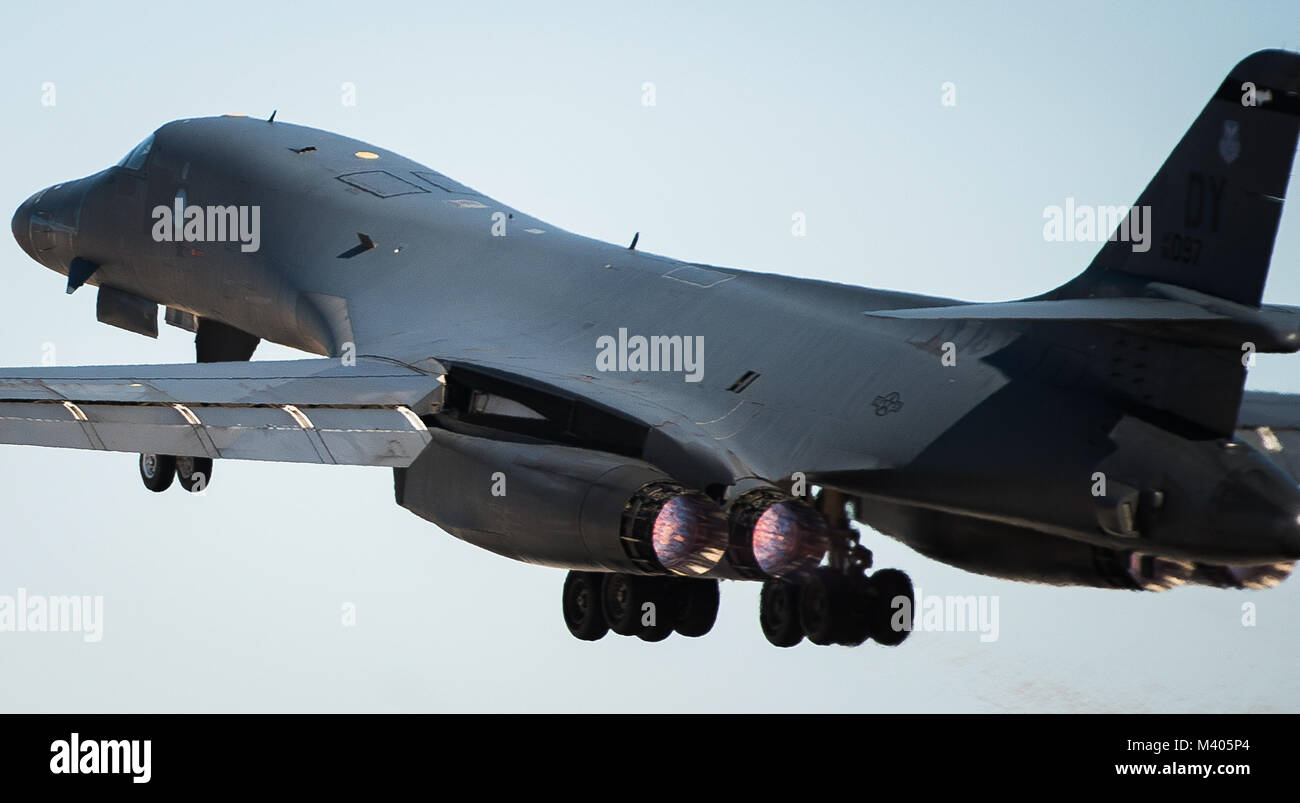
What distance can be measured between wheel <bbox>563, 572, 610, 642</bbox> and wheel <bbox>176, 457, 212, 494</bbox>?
4.81 metres

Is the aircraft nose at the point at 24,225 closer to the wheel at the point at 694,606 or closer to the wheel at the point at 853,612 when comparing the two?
the wheel at the point at 694,606

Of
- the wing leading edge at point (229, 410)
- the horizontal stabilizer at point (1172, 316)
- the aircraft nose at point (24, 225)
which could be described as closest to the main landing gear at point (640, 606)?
the wing leading edge at point (229, 410)

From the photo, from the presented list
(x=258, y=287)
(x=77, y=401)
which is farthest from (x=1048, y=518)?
(x=258, y=287)

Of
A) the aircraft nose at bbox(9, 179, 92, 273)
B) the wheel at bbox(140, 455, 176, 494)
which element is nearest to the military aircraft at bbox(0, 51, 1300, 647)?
the wheel at bbox(140, 455, 176, 494)

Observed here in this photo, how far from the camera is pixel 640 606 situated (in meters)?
16.8

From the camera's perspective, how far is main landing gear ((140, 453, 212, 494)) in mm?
20109

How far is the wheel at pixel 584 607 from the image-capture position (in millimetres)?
17094

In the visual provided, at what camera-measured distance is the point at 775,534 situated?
14141 mm

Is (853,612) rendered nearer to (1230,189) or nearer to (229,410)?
(1230,189)

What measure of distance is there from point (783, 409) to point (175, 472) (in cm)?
781

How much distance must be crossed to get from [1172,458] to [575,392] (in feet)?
15.2

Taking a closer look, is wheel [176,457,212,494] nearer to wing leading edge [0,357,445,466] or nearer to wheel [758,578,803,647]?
wing leading edge [0,357,445,466]

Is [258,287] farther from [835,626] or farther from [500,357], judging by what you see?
[835,626]

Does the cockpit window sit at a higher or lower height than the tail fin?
higher
